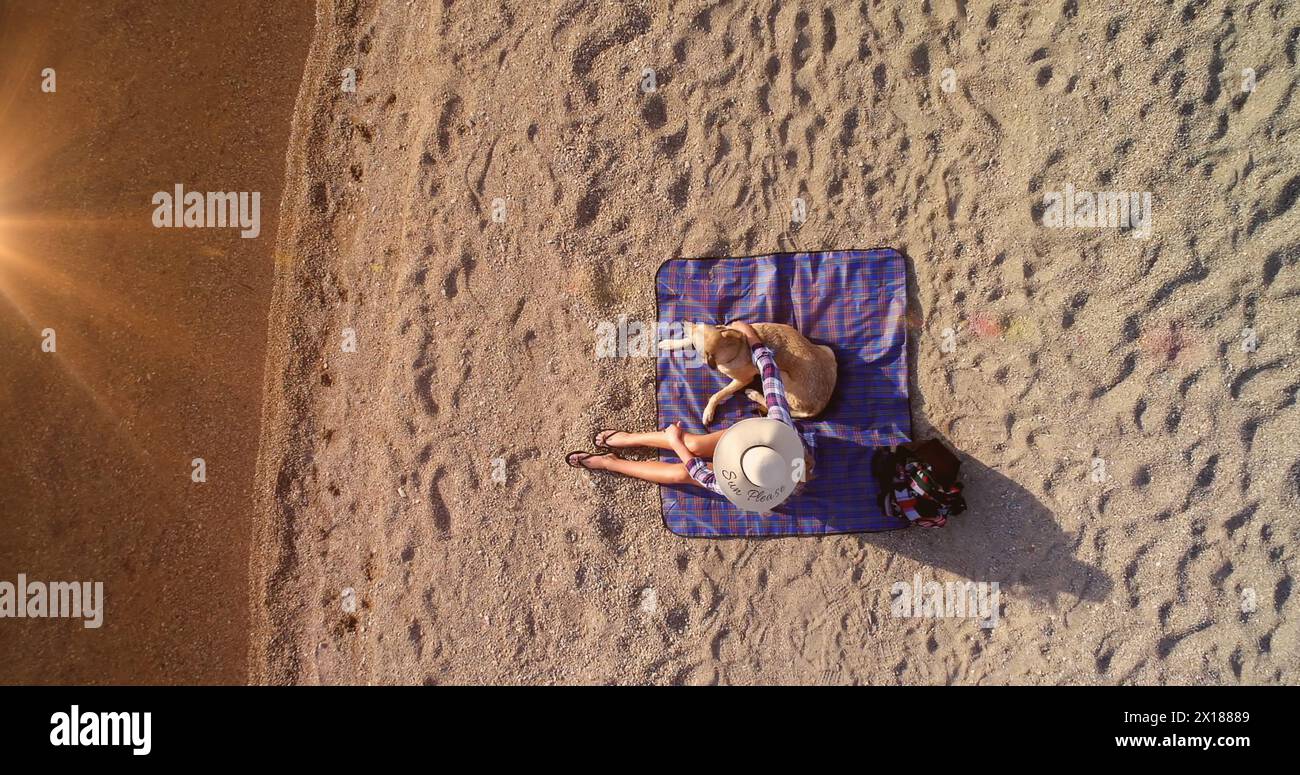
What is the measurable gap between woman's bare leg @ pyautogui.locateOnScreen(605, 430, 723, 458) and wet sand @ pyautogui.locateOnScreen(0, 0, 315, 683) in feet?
8.72

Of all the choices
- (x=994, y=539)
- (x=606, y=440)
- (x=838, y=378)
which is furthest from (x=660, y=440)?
(x=994, y=539)

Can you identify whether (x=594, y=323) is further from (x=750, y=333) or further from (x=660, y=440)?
(x=750, y=333)

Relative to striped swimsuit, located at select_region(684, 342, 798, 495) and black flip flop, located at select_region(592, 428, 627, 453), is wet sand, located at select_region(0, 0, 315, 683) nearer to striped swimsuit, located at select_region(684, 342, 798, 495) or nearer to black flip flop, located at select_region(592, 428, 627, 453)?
black flip flop, located at select_region(592, 428, 627, 453)

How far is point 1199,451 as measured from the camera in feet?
12.4

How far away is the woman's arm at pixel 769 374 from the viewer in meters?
2.99

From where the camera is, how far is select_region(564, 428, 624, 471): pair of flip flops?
158 inches

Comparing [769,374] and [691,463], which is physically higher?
[769,374]

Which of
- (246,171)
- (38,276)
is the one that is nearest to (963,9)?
(246,171)

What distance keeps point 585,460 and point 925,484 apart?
2.10 metres

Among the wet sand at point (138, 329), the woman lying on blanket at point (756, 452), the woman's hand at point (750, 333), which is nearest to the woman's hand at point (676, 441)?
the woman lying on blanket at point (756, 452)

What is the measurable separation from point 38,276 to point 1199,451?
7967mm

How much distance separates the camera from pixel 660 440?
3.86 metres

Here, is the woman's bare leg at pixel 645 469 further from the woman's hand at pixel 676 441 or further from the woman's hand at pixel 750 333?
the woman's hand at pixel 750 333

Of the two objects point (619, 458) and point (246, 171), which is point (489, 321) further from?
point (246, 171)
